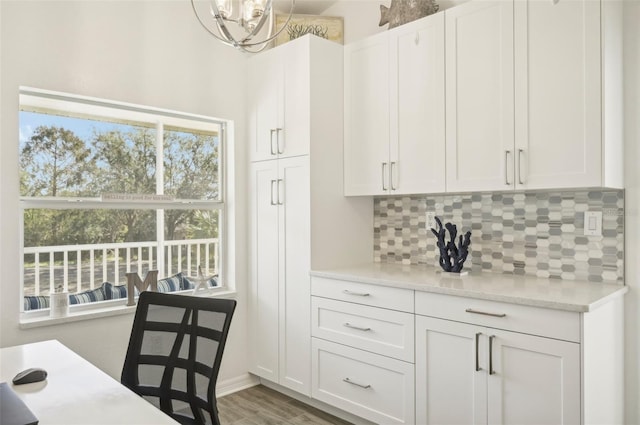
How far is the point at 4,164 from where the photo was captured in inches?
91.7

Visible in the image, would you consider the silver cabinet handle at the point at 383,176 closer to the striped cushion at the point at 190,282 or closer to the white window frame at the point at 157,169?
the white window frame at the point at 157,169

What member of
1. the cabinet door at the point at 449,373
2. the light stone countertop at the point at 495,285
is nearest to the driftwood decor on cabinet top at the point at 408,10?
the light stone countertop at the point at 495,285

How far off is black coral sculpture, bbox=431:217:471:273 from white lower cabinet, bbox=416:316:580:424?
49 centimetres

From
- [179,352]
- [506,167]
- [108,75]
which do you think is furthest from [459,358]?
[108,75]

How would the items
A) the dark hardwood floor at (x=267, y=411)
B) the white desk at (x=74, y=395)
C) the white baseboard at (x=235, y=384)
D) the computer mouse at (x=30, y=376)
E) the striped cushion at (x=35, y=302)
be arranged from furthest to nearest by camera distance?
the white baseboard at (x=235, y=384) → the dark hardwood floor at (x=267, y=411) → the striped cushion at (x=35, y=302) → the computer mouse at (x=30, y=376) → the white desk at (x=74, y=395)

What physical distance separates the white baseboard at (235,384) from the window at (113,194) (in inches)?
28.2

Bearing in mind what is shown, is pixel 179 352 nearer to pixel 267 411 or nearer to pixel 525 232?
pixel 267 411

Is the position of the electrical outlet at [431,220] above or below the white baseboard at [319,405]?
above

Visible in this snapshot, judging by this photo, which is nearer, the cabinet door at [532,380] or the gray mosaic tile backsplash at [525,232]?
the cabinet door at [532,380]

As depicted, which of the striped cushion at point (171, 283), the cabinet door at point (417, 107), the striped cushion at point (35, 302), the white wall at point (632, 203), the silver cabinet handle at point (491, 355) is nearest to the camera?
the silver cabinet handle at point (491, 355)

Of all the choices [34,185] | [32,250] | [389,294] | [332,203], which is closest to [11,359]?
[32,250]

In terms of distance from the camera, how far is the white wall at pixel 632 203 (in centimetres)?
225

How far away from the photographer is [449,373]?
7.29 feet

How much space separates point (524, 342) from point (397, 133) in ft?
4.68
